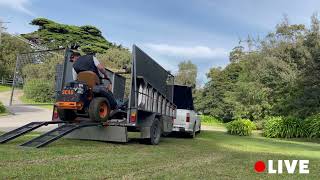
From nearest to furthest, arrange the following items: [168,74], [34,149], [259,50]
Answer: [34,149], [168,74], [259,50]

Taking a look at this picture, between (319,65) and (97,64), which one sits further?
(319,65)

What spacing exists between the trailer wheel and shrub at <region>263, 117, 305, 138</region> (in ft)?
48.1

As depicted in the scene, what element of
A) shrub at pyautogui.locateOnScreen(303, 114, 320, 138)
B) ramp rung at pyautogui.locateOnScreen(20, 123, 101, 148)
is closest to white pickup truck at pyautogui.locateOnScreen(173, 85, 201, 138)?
ramp rung at pyautogui.locateOnScreen(20, 123, 101, 148)

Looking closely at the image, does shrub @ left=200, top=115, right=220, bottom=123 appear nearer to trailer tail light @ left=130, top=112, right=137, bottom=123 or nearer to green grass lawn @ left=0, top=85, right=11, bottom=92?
green grass lawn @ left=0, top=85, right=11, bottom=92

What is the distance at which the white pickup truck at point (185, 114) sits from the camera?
17.5 meters

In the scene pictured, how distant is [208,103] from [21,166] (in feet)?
133

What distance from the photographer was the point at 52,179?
6.15m

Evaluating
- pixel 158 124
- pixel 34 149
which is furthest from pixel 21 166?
pixel 158 124

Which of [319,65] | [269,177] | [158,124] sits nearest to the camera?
[269,177]

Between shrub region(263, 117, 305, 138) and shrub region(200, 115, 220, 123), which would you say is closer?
shrub region(263, 117, 305, 138)

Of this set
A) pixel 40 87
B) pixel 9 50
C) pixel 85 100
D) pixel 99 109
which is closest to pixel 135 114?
pixel 99 109

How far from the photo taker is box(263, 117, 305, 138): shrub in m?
23.5

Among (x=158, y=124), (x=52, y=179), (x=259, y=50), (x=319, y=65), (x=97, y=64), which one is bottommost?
(x=52, y=179)

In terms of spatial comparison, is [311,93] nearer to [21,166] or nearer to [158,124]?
[158,124]
